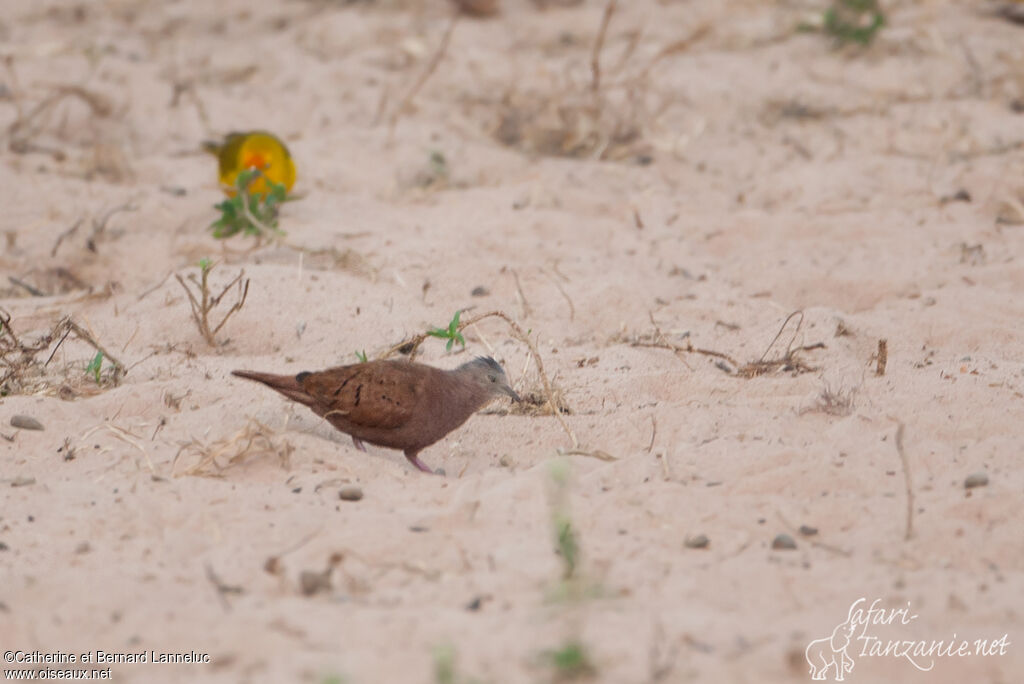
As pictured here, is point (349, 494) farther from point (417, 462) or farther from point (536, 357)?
point (536, 357)

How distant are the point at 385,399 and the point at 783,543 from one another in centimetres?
130

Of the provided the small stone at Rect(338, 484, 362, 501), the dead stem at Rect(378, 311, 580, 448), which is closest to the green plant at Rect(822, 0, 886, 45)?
the dead stem at Rect(378, 311, 580, 448)

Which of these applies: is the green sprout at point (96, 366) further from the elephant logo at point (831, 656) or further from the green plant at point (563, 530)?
the elephant logo at point (831, 656)

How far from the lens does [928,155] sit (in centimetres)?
680

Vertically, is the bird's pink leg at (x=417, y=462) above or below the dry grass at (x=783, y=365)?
below

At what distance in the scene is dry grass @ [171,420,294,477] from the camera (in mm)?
3385

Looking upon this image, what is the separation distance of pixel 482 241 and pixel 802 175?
202 centimetres

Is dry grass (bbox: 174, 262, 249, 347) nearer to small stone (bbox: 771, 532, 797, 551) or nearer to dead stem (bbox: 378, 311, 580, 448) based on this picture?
dead stem (bbox: 378, 311, 580, 448)

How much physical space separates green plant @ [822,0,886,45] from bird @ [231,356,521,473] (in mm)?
5398

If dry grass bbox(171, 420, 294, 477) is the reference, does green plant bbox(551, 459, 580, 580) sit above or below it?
above

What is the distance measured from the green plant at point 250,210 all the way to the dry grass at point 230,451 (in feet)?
6.90

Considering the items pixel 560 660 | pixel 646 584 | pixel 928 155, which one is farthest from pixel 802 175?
pixel 560 660

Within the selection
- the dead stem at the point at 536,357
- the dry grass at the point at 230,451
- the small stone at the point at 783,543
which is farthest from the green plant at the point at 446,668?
the dead stem at the point at 536,357

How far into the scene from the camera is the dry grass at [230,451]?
3385 millimetres
